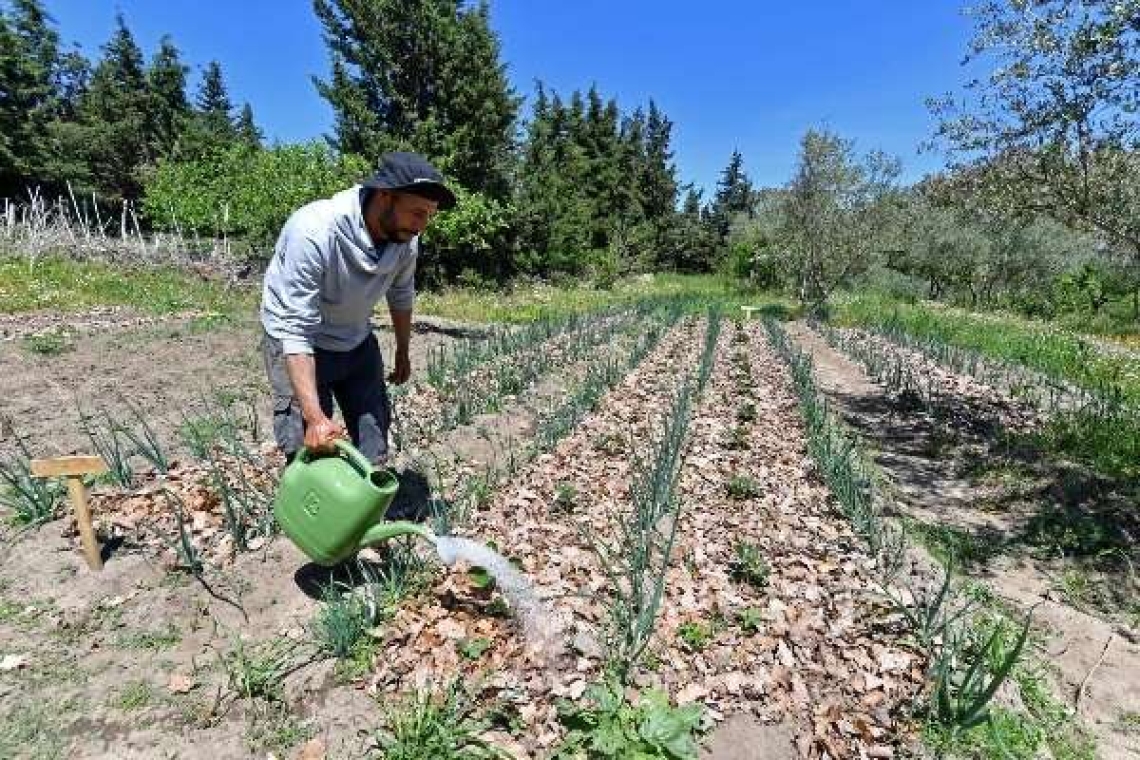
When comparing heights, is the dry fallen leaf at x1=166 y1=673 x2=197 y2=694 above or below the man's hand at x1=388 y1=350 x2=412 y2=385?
below

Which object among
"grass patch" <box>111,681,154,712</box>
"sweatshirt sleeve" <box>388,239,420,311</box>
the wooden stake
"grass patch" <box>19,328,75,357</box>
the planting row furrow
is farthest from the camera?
"grass patch" <box>19,328,75,357</box>

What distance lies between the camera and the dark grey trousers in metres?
2.95

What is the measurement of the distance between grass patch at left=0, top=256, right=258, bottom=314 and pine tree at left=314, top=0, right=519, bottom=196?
6.35m

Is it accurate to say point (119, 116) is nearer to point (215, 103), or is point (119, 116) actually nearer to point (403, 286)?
point (215, 103)

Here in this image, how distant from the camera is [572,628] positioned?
2963 millimetres

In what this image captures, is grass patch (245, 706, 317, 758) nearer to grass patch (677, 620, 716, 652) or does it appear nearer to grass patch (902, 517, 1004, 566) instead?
grass patch (677, 620, 716, 652)

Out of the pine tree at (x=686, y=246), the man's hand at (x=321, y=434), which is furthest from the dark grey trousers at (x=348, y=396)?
the pine tree at (x=686, y=246)

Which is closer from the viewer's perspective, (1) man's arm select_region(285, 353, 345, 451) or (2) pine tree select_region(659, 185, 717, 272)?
(1) man's arm select_region(285, 353, 345, 451)

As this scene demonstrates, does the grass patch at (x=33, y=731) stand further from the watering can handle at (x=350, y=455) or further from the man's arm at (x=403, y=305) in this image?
the man's arm at (x=403, y=305)

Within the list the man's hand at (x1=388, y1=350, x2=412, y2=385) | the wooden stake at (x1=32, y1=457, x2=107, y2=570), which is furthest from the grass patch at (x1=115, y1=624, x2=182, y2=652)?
the man's hand at (x1=388, y1=350, x2=412, y2=385)

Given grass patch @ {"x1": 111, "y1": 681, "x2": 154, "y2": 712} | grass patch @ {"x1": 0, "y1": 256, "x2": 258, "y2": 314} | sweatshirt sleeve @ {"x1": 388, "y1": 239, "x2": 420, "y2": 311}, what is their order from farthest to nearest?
grass patch @ {"x1": 0, "y1": 256, "x2": 258, "y2": 314}
sweatshirt sleeve @ {"x1": 388, "y1": 239, "x2": 420, "y2": 311}
grass patch @ {"x1": 111, "y1": 681, "x2": 154, "y2": 712}

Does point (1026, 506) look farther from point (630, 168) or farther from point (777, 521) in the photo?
point (630, 168)

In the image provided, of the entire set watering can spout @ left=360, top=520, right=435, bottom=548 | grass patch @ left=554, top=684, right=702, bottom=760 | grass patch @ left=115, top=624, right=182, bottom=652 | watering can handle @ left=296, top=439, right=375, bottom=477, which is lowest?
grass patch @ left=554, top=684, right=702, bottom=760

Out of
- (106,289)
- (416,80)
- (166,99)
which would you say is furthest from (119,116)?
(106,289)
